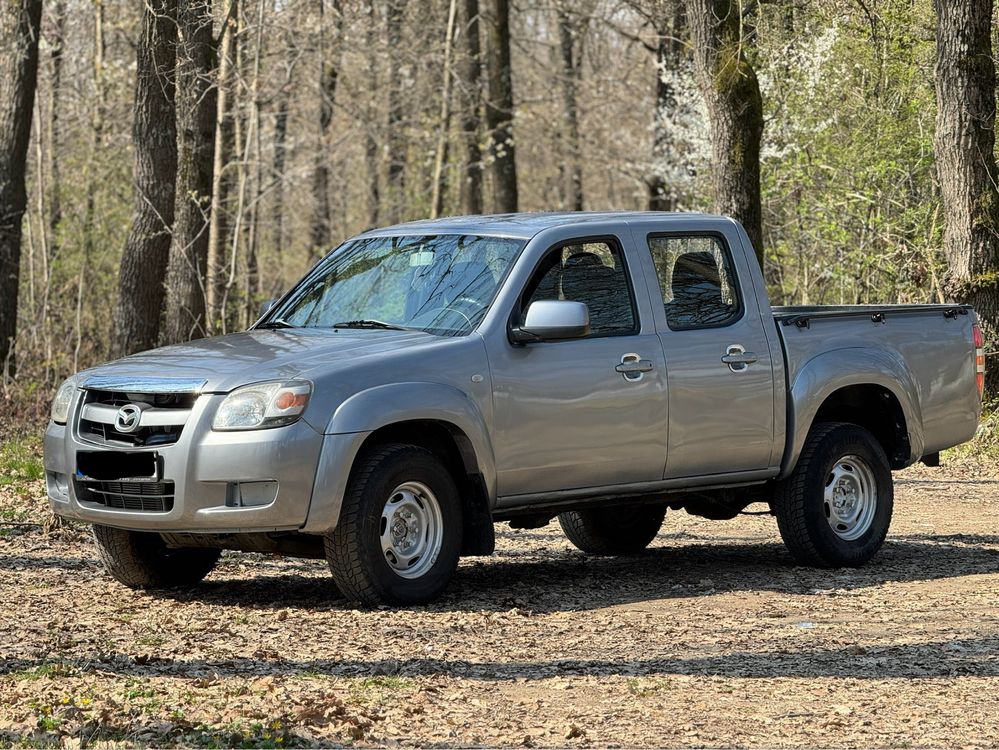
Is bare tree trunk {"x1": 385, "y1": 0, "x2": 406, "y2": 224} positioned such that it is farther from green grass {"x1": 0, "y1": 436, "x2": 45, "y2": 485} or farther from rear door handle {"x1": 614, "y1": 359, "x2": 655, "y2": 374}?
rear door handle {"x1": 614, "y1": 359, "x2": 655, "y2": 374}

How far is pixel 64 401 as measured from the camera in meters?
7.97

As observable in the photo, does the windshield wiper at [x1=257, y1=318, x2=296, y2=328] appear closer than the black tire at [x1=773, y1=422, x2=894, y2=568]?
Yes

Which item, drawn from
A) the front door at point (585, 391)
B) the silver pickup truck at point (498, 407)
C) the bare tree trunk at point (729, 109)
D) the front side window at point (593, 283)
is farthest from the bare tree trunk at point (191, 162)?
the front door at point (585, 391)

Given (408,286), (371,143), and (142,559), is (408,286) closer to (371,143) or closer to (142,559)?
(142,559)

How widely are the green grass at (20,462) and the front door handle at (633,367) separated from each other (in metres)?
6.30

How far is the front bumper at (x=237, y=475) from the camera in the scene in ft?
23.6

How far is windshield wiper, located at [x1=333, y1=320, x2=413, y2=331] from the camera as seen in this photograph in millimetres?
8125

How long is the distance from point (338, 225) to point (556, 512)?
36.5 m

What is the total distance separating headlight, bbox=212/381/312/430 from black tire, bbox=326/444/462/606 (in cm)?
47

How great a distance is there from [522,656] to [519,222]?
282 centimetres

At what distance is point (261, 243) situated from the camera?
3566 cm

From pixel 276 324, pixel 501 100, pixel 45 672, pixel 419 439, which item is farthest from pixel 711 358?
pixel 501 100

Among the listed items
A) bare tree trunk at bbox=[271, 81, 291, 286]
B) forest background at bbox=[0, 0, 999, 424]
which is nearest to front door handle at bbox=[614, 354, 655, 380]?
forest background at bbox=[0, 0, 999, 424]

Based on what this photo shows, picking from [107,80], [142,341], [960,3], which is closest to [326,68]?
[107,80]
